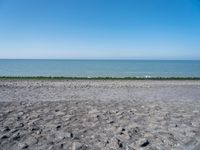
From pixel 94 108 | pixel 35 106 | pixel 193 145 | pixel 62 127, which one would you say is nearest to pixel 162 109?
pixel 94 108

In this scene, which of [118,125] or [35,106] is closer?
[118,125]

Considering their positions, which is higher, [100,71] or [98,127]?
[98,127]

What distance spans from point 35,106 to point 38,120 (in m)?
2.10

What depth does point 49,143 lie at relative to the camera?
4945 millimetres

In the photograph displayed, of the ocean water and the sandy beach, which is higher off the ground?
the sandy beach

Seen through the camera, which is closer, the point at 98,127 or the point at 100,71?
the point at 98,127

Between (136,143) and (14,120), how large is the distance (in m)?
3.66

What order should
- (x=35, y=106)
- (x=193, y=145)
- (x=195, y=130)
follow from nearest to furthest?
Answer: 1. (x=193, y=145)
2. (x=195, y=130)
3. (x=35, y=106)

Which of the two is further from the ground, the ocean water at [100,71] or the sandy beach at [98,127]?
the sandy beach at [98,127]

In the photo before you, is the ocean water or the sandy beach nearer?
the sandy beach

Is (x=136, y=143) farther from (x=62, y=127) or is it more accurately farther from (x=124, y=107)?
(x=124, y=107)

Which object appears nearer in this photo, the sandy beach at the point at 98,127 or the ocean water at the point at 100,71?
the sandy beach at the point at 98,127

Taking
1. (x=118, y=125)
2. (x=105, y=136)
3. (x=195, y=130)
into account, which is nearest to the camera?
(x=105, y=136)

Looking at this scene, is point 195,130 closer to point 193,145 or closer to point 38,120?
point 193,145
